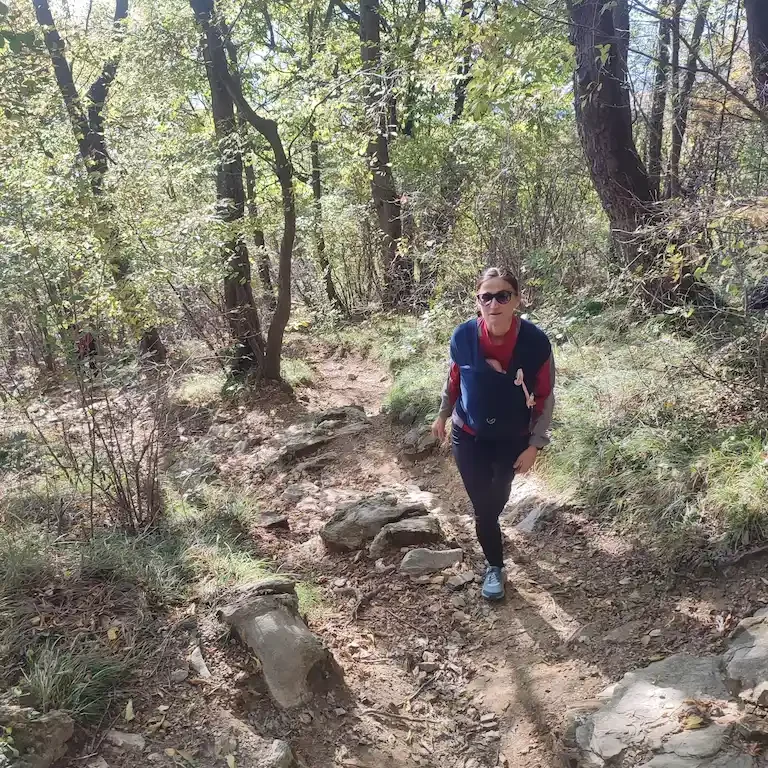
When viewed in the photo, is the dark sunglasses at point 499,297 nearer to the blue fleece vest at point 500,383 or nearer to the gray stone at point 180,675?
the blue fleece vest at point 500,383

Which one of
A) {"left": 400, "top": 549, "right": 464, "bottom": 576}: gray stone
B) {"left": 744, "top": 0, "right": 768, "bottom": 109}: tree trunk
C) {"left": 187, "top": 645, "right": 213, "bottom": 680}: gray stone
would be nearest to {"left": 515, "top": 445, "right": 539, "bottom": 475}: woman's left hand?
{"left": 400, "top": 549, "right": 464, "bottom": 576}: gray stone

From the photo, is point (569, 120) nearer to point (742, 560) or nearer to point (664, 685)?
point (742, 560)

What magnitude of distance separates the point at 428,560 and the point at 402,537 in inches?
11.6

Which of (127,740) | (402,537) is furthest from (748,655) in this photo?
(127,740)

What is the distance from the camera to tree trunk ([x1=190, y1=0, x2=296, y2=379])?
7.24m

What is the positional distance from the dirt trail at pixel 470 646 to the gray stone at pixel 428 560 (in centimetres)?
8

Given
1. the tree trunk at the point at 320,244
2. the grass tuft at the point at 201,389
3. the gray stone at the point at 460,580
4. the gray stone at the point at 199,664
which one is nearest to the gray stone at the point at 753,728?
the gray stone at the point at 460,580

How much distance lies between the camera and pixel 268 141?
25.1ft

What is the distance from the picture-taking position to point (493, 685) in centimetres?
311

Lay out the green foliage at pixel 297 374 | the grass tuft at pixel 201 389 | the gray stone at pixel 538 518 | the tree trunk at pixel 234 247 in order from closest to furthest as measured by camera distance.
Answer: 1. the gray stone at pixel 538 518
2. the tree trunk at pixel 234 247
3. the grass tuft at pixel 201 389
4. the green foliage at pixel 297 374

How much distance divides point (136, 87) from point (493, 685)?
435 inches

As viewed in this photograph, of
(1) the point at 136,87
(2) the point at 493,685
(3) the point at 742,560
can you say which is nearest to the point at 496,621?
(2) the point at 493,685

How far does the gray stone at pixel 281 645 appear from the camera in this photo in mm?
2842

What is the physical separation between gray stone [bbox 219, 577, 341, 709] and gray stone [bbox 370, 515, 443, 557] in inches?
45.6
